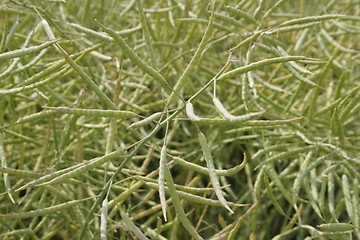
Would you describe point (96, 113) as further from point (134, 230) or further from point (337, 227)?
point (337, 227)

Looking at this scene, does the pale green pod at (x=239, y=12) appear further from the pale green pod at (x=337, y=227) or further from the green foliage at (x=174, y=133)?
the pale green pod at (x=337, y=227)

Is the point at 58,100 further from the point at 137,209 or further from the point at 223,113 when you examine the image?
the point at 223,113

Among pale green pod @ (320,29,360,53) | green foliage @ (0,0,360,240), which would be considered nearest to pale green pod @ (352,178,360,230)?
green foliage @ (0,0,360,240)

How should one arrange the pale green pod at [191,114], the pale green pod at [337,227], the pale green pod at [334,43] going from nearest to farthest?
the pale green pod at [191,114] → the pale green pod at [337,227] → the pale green pod at [334,43]

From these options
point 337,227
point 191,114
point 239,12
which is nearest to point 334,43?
point 239,12

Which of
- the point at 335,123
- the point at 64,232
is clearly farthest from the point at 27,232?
the point at 335,123

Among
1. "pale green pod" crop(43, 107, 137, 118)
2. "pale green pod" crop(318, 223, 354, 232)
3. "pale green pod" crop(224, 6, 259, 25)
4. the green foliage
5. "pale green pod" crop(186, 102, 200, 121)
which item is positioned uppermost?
"pale green pod" crop(224, 6, 259, 25)

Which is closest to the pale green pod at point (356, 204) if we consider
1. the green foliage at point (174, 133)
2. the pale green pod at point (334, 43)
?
the green foliage at point (174, 133)

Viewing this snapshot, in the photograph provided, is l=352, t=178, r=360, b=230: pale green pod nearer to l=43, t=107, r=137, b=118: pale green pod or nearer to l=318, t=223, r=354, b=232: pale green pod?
l=318, t=223, r=354, b=232: pale green pod
